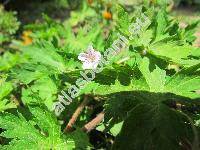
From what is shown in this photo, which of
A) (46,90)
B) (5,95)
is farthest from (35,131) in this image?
(46,90)

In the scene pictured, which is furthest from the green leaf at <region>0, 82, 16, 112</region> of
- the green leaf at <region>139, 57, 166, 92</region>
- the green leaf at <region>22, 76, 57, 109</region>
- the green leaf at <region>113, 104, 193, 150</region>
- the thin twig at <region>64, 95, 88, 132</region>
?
the green leaf at <region>139, 57, 166, 92</region>

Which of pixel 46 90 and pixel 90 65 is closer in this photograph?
pixel 90 65

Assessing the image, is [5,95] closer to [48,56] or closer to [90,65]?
[48,56]

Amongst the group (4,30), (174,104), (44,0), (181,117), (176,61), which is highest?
(44,0)

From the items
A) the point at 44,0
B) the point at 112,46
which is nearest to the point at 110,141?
the point at 112,46

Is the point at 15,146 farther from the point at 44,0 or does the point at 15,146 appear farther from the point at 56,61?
the point at 44,0

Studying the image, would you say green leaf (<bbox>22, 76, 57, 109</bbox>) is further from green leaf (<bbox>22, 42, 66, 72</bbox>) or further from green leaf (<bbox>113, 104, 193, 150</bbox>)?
green leaf (<bbox>113, 104, 193, 150</bbox>)

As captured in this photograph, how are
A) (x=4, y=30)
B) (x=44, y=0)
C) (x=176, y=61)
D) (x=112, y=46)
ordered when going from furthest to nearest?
(x=44, y=0), (x=4, y=30), (x=112, y=46), (x=176, y=61)

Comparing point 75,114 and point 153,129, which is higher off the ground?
point 75,114

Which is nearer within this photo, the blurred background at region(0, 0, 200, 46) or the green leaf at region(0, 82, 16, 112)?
the green leaf at region(0, 82, 16, 112)
